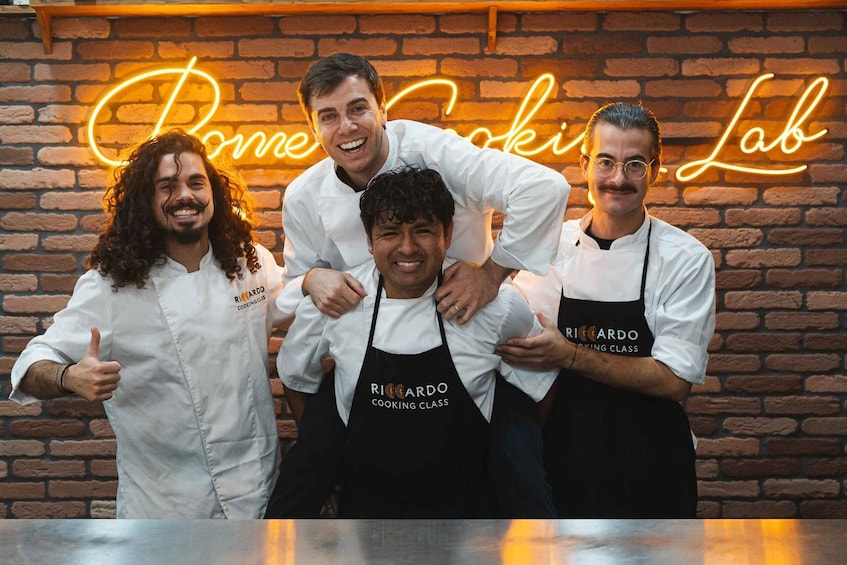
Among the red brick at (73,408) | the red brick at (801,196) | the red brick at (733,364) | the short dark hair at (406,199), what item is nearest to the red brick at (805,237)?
the red brick at (801,196)

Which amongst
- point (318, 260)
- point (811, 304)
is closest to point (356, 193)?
point (318, 260)

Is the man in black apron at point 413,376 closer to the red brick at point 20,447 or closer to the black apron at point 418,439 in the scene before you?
the black apron at point 418,439

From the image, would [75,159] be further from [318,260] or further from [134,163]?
[318,260]

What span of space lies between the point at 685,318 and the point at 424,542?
4.54 feet

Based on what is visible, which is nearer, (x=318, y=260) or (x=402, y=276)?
(x=402, y=276)

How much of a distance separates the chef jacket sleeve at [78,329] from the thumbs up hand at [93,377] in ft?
0.54

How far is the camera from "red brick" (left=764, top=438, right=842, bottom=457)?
337 cm

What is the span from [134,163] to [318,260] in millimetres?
598

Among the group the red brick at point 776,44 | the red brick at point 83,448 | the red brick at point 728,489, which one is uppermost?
the red brick at point 776,44

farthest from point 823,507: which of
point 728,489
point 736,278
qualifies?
point 736,278

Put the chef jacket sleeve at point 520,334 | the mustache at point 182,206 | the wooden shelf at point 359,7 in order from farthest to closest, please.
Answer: the wooden shelf at point 359,7 < the mustache at point 182,206 < the chef jacket sleeve at point 520,334

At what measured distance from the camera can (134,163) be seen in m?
2.43

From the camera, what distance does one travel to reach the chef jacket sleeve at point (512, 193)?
215 cm

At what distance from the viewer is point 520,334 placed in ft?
7.11
